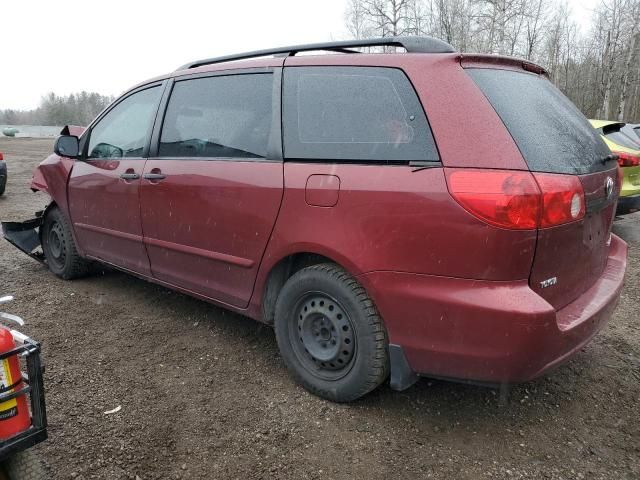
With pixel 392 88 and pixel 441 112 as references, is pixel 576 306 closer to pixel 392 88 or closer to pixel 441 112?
pixel 441 112

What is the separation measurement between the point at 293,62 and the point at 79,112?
76678 millimetres

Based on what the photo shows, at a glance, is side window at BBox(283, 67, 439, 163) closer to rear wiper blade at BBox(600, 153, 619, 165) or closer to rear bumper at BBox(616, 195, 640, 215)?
rear wiper blade at BBox(600, 153, 619, 165)

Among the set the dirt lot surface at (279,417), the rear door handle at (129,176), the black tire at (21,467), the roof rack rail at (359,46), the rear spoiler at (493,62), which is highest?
the roof rack rail at (359,46)

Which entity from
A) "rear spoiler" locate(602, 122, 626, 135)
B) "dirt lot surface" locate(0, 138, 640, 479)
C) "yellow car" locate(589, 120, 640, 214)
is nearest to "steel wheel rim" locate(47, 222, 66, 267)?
"dirt lot surface" locate(0, 138, 640, 479)

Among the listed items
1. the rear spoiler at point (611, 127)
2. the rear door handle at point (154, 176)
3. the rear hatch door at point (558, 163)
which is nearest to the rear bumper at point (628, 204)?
the rear spoiler at point (611, 127)

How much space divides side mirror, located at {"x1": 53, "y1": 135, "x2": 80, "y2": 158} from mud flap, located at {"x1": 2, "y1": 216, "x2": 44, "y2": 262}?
42.5 inches

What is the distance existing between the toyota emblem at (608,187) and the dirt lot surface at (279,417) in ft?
3.62

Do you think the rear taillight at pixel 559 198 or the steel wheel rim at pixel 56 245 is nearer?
the rear taillight at pixel 559 198

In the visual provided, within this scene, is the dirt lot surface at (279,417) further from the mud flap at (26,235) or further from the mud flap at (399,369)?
the mud flap at (26,235)

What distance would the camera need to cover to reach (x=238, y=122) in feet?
9.96

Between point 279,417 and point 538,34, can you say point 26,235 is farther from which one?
point 538,34

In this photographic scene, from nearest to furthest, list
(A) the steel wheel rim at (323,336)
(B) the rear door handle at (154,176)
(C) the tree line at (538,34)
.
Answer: (A) the steel wheel rim at (323,336), (B) the rear door handle at (154,176), (C) the tree line at (538,34)

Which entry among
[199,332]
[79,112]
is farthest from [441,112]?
[79,112]

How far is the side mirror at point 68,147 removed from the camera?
4.20m
